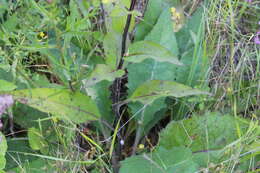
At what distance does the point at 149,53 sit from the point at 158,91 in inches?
8.4

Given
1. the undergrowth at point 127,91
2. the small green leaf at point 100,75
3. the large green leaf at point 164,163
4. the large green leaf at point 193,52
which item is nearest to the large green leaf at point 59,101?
the undergrowth at point 127,91

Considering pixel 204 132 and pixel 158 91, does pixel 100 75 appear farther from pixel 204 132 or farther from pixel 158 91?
pixel 204 132

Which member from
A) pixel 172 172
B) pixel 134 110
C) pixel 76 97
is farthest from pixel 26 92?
pixel 172 172

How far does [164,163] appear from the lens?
1.32 m

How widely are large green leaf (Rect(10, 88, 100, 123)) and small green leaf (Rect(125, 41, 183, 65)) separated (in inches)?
10.3

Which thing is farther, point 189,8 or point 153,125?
point 189,8

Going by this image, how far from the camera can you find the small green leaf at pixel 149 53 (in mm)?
1149

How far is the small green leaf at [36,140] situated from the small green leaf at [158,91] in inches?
14.9

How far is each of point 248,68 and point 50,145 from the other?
3.19 feet

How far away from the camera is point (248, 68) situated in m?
1.70

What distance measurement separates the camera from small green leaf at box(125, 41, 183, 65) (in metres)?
1.15

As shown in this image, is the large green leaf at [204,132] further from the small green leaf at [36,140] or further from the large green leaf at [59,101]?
the small green leaf at [36,140]

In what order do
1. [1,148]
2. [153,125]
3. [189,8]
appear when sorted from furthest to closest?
[189,8], [153,125], [1,148]

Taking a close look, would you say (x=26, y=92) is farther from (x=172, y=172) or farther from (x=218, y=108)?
(x=218, y=108)
